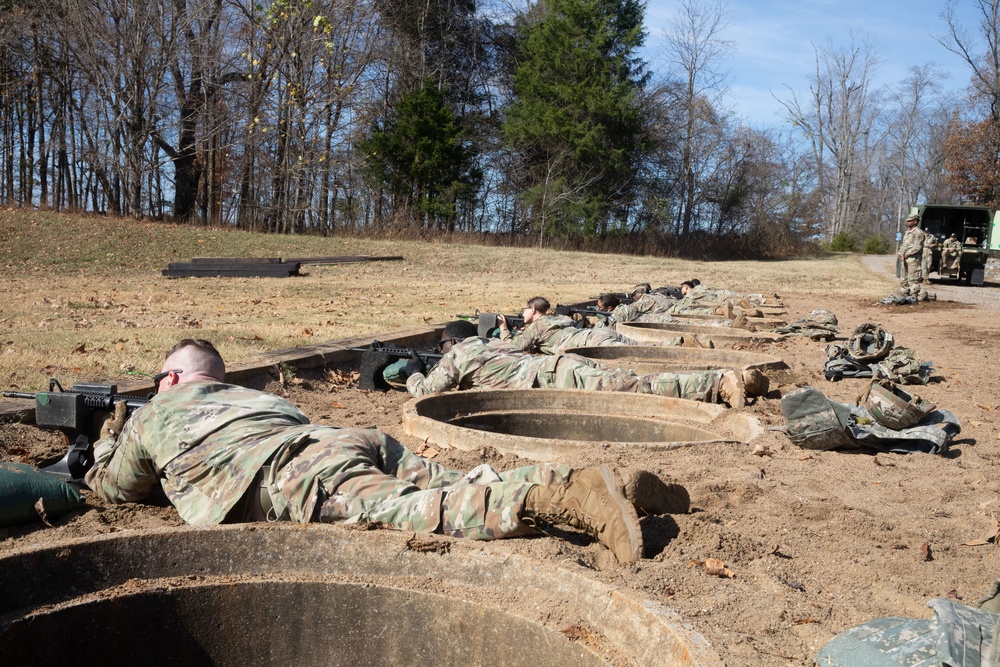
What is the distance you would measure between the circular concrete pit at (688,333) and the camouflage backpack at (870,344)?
1939 mm

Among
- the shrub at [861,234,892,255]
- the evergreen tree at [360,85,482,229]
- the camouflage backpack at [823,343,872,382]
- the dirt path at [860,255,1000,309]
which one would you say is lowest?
the camouflage backpack at [823,343,872,382]

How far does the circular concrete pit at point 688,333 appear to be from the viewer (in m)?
10.3

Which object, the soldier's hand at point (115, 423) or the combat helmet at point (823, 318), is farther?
the combat helmet at point (823, 318)

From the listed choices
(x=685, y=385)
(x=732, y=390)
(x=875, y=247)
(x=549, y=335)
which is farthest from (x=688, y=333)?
(x=875, y=247)

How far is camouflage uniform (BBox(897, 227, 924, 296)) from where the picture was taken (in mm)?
18703

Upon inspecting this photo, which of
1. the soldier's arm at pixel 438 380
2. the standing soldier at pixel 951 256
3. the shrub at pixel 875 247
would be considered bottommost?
the soldier's arm at pixel 438 380

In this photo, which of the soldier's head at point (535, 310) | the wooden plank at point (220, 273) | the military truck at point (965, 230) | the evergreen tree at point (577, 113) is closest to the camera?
the soldier's head at point (535, 310)

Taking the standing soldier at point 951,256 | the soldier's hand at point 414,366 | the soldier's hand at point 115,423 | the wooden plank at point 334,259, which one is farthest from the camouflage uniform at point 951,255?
the soldier's hand at point 115,423

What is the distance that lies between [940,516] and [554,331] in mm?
4868

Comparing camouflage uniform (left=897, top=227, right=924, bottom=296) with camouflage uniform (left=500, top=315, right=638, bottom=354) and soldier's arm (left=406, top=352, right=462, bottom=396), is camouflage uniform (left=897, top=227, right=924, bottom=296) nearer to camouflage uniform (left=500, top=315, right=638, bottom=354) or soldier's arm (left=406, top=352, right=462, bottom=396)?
camouflage uniform (left=500, top=315, right=638, bottom=354)

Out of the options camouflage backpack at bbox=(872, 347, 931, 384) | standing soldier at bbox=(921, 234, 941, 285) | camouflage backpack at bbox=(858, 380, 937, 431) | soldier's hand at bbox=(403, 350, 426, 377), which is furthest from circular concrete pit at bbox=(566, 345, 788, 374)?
standing soldier at bbox=(921, 234, 941, 285)

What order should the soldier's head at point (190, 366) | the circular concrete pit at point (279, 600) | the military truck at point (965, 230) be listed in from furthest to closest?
the military truck at point (965, 230)
the soldier's head at point (190, 366)
the circular concrete pit at point (279, 600)

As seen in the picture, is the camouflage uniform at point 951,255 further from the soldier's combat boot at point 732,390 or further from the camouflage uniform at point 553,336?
the soldier's combat boot at point 732,390

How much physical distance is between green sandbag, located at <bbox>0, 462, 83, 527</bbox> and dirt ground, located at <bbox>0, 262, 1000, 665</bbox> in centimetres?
5
